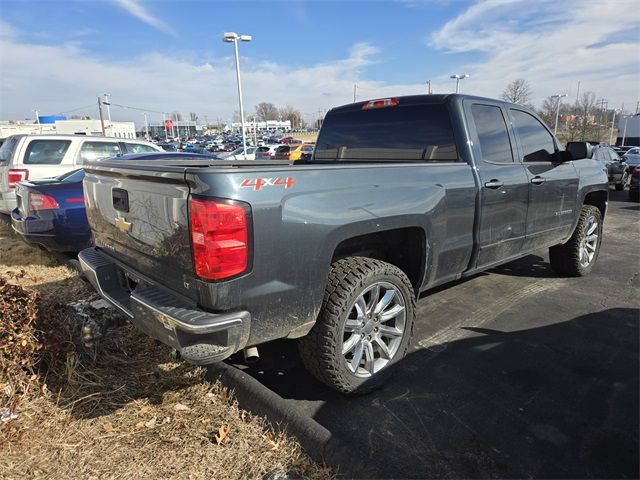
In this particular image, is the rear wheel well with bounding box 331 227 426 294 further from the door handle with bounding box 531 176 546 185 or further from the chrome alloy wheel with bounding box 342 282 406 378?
the door handle with bounding box 531 176 546 185

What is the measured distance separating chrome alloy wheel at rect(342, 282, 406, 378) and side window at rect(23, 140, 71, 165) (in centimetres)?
765

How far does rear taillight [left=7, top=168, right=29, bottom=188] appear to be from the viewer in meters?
7.35

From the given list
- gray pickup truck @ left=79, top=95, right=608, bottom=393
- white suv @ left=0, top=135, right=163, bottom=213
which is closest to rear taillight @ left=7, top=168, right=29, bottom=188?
white suv @ left=0, top=135, right=163, bottom=213

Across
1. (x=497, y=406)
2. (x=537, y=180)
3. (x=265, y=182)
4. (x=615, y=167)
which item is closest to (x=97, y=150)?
(x=265, y=182)

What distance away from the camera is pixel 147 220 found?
247 centimetres

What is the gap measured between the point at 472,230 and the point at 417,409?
1501mm

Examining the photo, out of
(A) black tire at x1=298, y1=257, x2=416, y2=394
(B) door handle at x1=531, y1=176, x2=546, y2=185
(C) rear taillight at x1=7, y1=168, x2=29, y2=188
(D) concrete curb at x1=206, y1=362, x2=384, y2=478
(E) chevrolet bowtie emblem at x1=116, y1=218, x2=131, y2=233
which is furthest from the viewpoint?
(C) rear taillight at x1=7, y1=168, x2=29, y2=188

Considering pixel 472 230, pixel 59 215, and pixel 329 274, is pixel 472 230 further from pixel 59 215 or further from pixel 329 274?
pixel 59 215

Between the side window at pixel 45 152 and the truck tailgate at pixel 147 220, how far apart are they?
5.94 metres

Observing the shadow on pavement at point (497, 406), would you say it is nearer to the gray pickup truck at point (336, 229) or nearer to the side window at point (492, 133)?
the gray pickup truck at point (336, 229)

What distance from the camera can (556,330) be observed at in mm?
3801

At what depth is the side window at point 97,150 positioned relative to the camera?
858 cm

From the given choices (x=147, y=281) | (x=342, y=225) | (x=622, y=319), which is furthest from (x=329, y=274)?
(x=622, y=319)

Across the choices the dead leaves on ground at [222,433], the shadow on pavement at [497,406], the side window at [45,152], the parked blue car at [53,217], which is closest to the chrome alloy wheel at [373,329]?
the shadow on pavement at [497,406]
